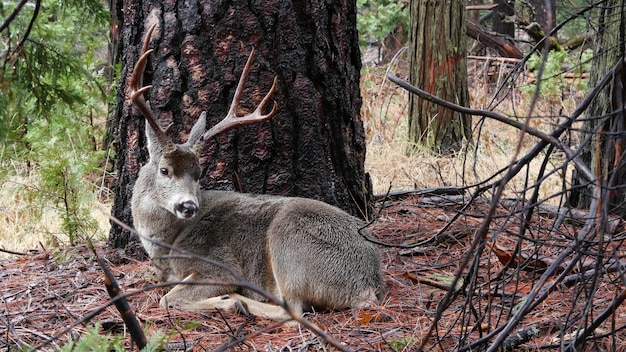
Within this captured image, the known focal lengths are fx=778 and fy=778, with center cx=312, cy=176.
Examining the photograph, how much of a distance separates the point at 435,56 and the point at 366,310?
A: 581cm

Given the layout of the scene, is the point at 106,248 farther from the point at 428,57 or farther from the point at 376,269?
the point at 428,57

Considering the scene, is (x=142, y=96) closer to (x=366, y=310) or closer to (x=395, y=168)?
(x=366, y=310)

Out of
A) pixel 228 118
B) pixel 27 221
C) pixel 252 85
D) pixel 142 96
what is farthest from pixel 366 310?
pixel 27 221

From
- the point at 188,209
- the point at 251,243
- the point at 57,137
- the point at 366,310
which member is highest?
the point at 57,137

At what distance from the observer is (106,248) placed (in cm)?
587

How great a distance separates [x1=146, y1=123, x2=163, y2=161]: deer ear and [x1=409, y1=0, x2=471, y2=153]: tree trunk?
191 inches

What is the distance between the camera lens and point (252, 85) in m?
5.35

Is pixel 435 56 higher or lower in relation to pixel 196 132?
higher

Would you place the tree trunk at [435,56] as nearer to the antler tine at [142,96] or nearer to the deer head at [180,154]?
the deer head at [180,154]

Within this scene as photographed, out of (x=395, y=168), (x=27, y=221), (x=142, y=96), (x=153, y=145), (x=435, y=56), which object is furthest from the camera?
(x=435, y=56)

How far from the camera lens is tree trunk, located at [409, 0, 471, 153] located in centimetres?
960

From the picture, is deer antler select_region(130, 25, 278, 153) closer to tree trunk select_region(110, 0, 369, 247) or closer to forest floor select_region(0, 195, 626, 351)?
tree trunk select_region(110, 0, 369, 247)

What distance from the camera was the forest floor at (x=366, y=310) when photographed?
3.66 metres

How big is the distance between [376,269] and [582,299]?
123cm
